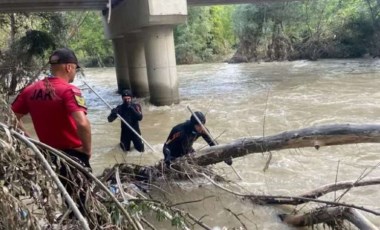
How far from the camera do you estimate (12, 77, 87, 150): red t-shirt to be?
3.25m

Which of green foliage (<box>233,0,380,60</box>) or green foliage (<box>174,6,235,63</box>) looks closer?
green foliage (<box>233,0,380,60</box>)

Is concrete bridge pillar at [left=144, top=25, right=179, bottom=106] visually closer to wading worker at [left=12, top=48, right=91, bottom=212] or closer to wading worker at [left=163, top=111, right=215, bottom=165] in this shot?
wading worker at [left=163, top=111, right=215, bottom=165]

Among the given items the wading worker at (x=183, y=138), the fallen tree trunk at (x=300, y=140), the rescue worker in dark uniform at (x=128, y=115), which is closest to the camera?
Result: the fallen tree trunk at (x=300, y=140)

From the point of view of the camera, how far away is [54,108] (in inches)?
131

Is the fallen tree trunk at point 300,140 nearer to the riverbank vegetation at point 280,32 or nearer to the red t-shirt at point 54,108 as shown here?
the red t-shirt at point 54,108

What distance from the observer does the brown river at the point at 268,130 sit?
16.9 feet

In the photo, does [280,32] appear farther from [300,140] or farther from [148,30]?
[300,140]

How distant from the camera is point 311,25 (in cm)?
3322

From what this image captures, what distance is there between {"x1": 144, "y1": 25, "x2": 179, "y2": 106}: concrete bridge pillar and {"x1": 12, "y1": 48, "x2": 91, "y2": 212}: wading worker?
10720mm

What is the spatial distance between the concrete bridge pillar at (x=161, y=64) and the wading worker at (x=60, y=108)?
10.7 m

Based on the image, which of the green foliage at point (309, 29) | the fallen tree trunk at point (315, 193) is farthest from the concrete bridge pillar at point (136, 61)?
the green foliage at point (309, 29)

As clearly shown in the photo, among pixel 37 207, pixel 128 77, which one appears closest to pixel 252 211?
pixel 37 207

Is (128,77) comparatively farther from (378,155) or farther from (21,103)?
(21,103)

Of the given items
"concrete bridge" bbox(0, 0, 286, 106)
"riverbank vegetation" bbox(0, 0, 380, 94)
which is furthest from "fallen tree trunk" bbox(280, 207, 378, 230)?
"riverbank vegetation" bbox(0, 0, 380, 94)
